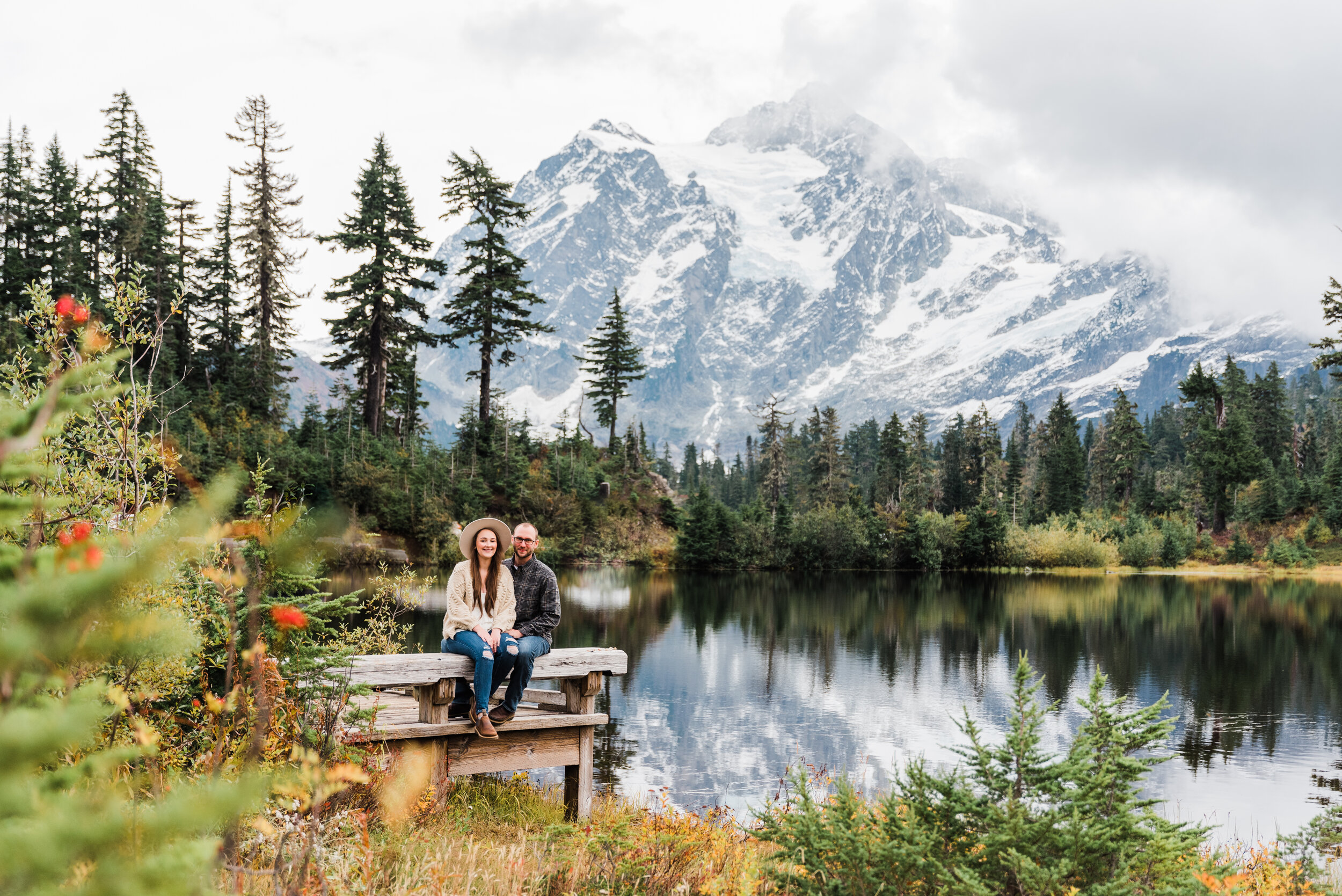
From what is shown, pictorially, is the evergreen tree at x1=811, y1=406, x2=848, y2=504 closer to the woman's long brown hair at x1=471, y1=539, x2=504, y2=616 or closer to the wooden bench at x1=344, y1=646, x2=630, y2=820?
the wooden bench at x1=344, y1=646, x2=630, y2=820

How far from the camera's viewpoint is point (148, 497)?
6.28 m

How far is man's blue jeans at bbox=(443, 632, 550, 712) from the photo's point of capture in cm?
661

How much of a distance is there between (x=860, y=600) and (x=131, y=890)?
3773cm

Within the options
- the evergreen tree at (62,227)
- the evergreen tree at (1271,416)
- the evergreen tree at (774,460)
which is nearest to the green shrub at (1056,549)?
the evergreen tree at (774,460)

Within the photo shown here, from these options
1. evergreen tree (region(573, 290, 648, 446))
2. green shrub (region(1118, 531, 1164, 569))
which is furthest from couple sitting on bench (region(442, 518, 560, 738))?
green shrub (region(1118, 531, 1164, 569))

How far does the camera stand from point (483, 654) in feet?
A: 21.4

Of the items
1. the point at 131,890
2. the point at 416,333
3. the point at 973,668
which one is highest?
the point at 416,333

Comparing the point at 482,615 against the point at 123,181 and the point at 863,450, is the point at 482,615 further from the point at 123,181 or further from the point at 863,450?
the point at 863,450

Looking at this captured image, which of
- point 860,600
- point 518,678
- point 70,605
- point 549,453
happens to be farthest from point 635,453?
point 70,605

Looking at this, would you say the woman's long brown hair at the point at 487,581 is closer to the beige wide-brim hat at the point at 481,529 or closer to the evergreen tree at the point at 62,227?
the beige wide-brim hat at the point at 481,529

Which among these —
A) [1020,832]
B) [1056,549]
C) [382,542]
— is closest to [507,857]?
[1020,832]

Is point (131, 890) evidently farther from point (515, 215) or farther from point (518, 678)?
point (515, 215)

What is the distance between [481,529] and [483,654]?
33.6 inches

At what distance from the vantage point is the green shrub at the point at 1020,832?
155 inches
